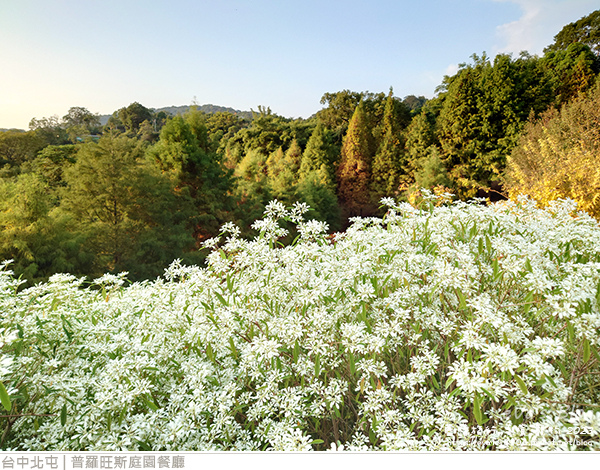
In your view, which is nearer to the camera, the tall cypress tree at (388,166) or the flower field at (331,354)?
the flower field at (331,354)

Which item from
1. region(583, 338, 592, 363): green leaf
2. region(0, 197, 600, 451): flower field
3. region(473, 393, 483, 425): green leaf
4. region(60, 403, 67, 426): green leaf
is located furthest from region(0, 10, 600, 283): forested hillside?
region(60, 403, 67, 426): green leaf

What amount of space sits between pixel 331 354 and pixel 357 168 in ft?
55.4

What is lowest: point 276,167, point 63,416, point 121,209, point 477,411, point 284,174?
point 63,416

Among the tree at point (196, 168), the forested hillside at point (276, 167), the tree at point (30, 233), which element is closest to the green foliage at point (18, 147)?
the forested hillside at point (276, 167)

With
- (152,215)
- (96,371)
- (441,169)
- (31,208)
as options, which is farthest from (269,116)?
(96,371)

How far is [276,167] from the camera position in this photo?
55.5ft

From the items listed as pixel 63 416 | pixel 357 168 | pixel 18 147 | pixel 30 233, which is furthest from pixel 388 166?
pixel 63 416

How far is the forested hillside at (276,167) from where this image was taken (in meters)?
6.69

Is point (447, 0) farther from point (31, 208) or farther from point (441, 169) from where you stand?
point (441, 169)

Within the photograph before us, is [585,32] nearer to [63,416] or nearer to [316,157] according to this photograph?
[316,157]

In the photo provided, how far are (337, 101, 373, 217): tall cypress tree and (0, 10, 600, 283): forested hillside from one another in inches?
2.5

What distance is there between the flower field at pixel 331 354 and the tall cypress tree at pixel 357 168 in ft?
50.5

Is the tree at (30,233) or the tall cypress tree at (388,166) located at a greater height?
the tall cypress tree at (388,166)

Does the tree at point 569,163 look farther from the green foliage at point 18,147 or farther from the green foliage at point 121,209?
the green foliage at point 18,147
